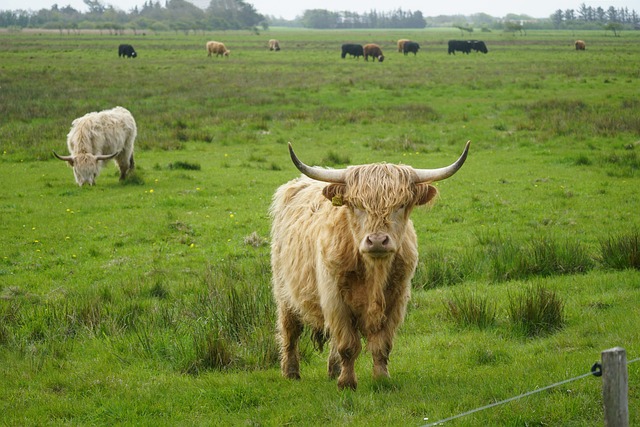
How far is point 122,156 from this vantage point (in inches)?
616

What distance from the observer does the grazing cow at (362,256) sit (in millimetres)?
4961

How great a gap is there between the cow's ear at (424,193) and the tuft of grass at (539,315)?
6.16 feet

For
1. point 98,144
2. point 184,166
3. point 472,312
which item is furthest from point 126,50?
point 472,312

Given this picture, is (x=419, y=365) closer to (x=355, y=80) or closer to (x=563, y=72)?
(x=355, y=80)

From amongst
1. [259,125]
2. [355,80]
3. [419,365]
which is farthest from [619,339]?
[355,80]

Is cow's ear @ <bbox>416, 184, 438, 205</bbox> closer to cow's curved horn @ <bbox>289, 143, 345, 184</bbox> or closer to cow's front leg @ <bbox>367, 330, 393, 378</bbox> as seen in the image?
cow's curved horn @ <bbox>289, 143, 345, 184</bbox>

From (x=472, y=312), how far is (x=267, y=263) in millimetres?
3084

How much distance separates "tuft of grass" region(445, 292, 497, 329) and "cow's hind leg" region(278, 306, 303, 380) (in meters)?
1.64

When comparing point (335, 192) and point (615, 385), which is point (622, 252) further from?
point (615, 385)

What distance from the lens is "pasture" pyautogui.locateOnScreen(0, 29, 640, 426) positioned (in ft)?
16.9

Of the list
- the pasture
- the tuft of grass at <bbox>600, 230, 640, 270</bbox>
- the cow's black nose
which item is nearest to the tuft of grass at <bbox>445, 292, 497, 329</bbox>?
the pasture

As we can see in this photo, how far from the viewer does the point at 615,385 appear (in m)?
2.93

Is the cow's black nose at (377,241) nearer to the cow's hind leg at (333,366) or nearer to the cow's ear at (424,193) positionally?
the cow's ear at (424,193)

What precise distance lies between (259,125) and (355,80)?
561 inches
